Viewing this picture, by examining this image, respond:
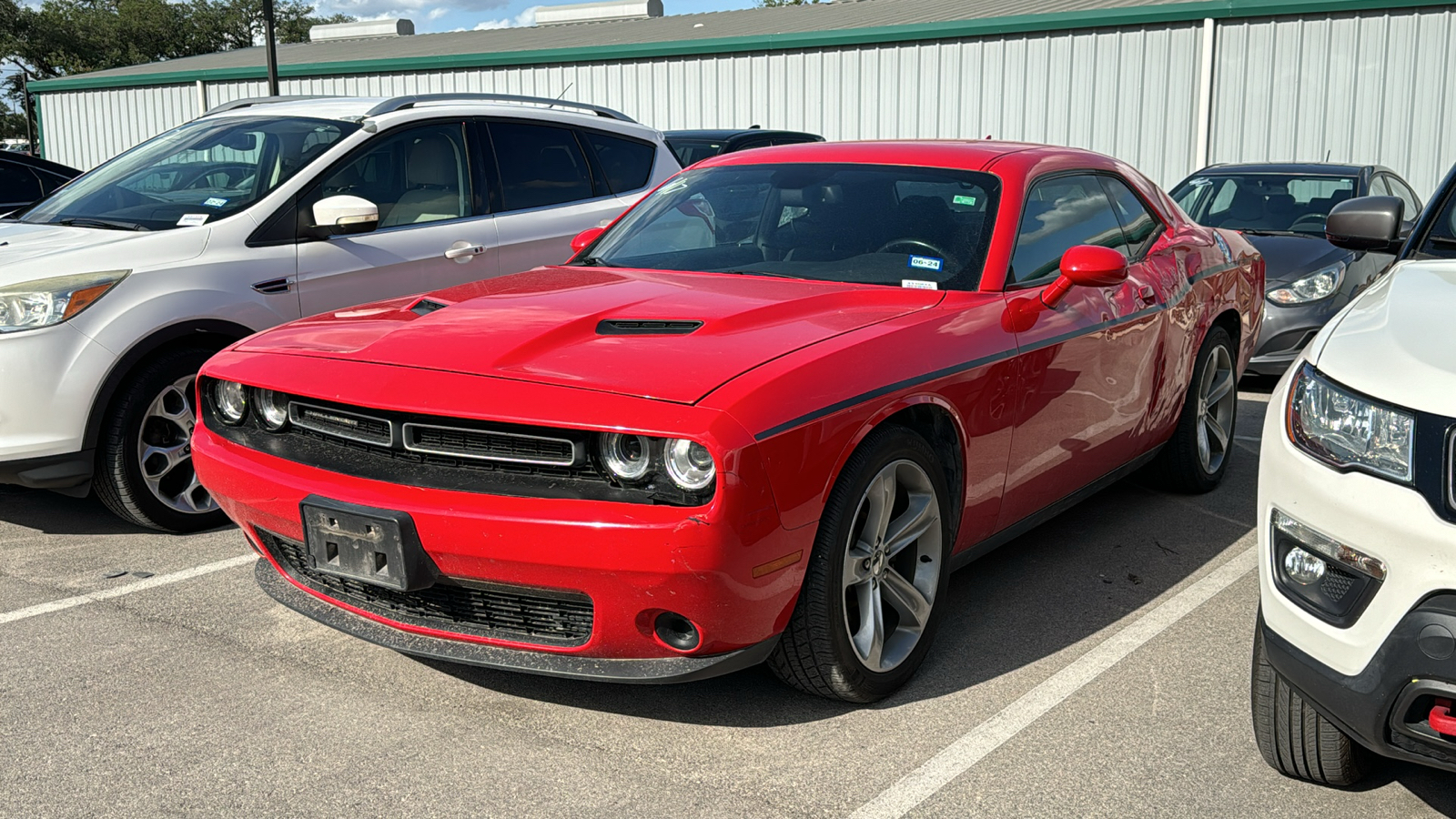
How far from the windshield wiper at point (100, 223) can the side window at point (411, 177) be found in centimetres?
77

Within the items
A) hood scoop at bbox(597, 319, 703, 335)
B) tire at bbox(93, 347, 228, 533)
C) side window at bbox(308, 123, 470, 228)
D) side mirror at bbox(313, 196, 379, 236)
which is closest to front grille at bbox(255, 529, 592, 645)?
hood scoop at bbox(597, 319, 703, 335)

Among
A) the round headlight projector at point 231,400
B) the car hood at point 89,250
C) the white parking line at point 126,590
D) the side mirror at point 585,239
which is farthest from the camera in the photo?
the side mirror at point 585,239

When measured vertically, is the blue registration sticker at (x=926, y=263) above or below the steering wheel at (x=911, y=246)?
below

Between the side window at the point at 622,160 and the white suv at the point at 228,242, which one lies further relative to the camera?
the side window at the point at 622,160

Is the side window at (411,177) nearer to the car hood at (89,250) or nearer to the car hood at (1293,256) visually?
the car hood at (89,250)

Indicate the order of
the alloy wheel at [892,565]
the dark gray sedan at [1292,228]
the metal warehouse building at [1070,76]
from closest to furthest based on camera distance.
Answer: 1. the alloy wheel at [892,565]
2. the dark gray sedan at [1292,228]
3. the metal warehouse building at [1070,76]

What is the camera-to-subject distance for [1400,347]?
269 centimetres

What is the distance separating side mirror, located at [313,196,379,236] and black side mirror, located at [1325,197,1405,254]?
385 cm

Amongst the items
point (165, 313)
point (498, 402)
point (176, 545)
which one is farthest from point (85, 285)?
point (498, 402)

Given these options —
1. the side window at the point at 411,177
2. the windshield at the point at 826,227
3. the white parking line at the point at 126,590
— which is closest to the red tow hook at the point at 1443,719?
the windshield at the point at 826,227

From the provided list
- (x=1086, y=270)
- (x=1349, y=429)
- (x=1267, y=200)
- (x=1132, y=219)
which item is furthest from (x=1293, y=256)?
(x=1349, y=429)

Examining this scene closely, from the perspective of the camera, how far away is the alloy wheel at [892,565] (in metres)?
3.35

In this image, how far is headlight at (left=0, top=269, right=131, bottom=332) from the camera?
15.1ft

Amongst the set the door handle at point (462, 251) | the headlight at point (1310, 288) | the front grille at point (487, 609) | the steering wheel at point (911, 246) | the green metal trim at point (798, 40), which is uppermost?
the green metal trim at point (798, 40)
